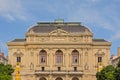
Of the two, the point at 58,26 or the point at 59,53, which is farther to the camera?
the point at 58,26

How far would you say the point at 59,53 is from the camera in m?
140

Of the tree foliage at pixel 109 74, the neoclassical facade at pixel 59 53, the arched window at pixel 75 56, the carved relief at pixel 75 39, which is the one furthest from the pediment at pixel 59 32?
the tree foliage at pixel 109 74

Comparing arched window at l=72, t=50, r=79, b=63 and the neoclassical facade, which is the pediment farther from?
arched window at l=72, t=50, r=79, b=63

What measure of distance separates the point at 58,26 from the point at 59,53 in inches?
329

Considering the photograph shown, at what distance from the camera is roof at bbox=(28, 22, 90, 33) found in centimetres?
14062

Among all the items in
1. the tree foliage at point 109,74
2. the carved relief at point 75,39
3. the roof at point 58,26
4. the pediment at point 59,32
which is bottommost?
the tree foliage at point 109,74

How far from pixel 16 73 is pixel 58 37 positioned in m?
17.2

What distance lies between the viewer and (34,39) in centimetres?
13888

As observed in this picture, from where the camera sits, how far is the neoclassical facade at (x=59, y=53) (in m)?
138

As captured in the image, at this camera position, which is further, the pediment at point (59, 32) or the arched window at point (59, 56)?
the arched window at point (59, 56)

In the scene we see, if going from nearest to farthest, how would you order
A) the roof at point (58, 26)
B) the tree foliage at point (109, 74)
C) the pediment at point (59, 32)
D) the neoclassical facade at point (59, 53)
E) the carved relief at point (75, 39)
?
the tree foliage at point (109, 74) → the neoclassical facade at point (59, 53) → the carved relief at point (75, 39) → the pediment at point (59, 32) → the roof at point (58, 26)

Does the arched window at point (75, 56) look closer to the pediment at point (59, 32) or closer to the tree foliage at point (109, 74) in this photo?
the pediment at point (59, 32)

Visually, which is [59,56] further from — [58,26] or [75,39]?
[58,26]

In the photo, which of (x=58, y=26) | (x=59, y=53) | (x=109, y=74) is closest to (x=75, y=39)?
(x=59, y=53)
